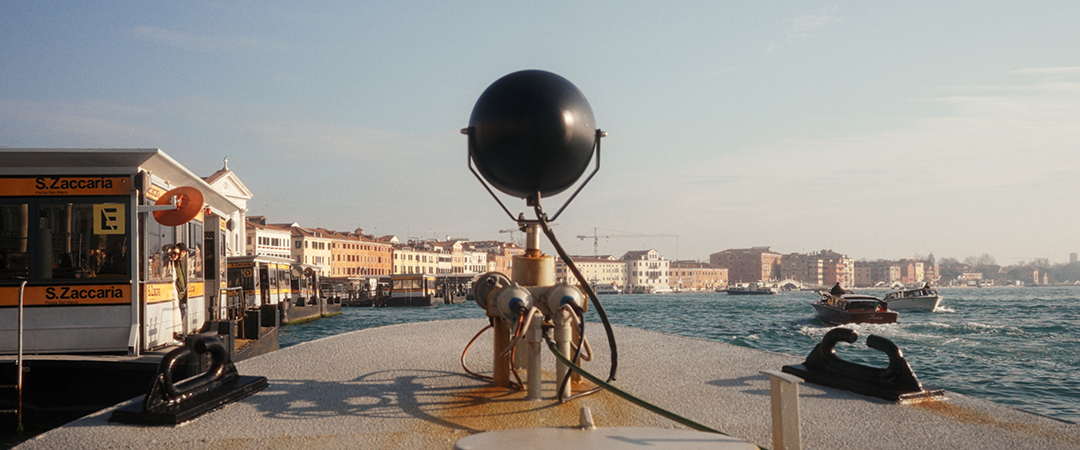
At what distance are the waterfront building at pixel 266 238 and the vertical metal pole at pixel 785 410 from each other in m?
108

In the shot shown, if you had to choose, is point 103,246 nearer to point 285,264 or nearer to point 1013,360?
point 1013,360

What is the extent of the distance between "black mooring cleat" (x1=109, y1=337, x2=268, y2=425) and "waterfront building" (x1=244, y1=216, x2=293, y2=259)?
10404 centimetres

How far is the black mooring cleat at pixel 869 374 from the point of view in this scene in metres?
6.07

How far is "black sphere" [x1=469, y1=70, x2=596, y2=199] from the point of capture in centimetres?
602

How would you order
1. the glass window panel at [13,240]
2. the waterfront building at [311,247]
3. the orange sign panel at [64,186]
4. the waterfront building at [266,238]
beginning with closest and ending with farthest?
the glass window panel at [13,240] < the orange sign panel at [64,186] < the waterfront building at [266,238] < the waterfront building at [311,247]

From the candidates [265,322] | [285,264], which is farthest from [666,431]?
[285,264]

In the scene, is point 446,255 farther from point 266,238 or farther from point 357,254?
point 266,238

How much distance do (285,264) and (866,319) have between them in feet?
114

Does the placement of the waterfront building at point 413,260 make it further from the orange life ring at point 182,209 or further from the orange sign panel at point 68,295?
the orange sign panel at point 68,295

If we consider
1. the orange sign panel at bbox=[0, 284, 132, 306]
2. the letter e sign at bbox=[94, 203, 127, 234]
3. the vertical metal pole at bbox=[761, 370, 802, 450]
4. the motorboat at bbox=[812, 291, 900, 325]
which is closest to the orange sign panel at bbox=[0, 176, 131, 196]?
the letter e sign at bbox=[94, 203, 127, 234]

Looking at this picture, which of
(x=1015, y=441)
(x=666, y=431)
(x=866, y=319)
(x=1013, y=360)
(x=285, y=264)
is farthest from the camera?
(x=285, y=264)

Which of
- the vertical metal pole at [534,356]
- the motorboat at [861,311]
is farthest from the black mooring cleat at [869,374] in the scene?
the motorboat at [861,311]

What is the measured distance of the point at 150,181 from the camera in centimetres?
1076

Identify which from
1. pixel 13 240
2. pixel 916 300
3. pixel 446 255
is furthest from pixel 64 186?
pixel 446 255
